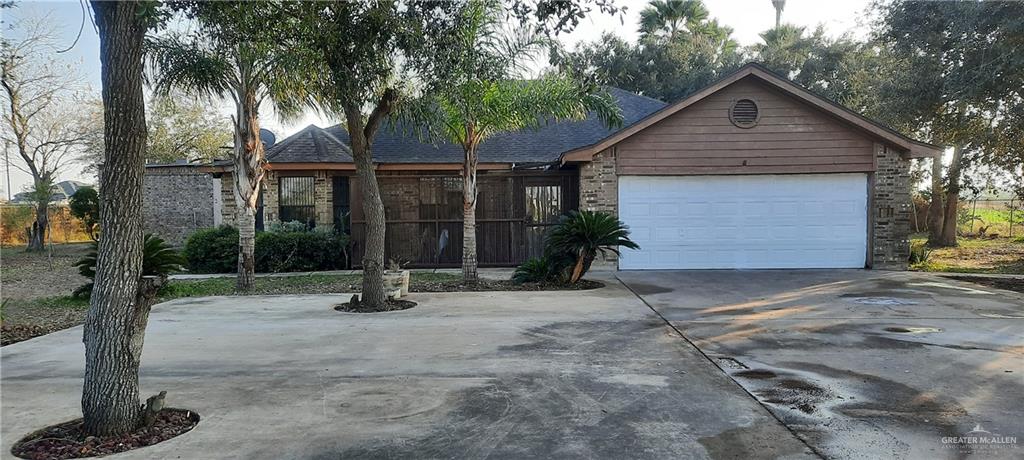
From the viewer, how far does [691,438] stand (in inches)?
160

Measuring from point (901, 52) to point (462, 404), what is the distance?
53.3 ft

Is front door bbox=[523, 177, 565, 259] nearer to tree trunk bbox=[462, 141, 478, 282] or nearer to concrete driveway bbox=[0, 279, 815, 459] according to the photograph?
tree trunk bbox=[462, 141, 478, 282]

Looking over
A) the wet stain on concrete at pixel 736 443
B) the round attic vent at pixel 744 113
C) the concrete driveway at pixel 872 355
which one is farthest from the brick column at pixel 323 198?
the wet stain on concrete at pixel 736 443

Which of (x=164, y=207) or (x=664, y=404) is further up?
(x=164, y=207)

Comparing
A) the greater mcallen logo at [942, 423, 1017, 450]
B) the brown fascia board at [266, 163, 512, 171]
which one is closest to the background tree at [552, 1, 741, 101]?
the brown fascia board at [266, 163, 512, 171]

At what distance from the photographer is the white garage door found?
46.1 ft

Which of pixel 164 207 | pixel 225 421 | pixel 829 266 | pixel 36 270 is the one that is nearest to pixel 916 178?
pixel 829 266

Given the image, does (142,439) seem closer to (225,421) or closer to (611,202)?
(225,421)

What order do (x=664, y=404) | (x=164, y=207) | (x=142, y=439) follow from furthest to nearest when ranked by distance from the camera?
(x=164, y=207) < (x=664, y=404) < (x=142, y=439)

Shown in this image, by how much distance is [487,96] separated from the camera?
1061 centimetres

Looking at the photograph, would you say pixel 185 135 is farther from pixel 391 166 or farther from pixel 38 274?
pixel 391 166

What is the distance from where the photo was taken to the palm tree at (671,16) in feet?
104

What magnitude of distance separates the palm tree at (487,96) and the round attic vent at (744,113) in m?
3.46

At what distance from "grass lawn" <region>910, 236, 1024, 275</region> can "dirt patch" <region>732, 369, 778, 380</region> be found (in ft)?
39.4
